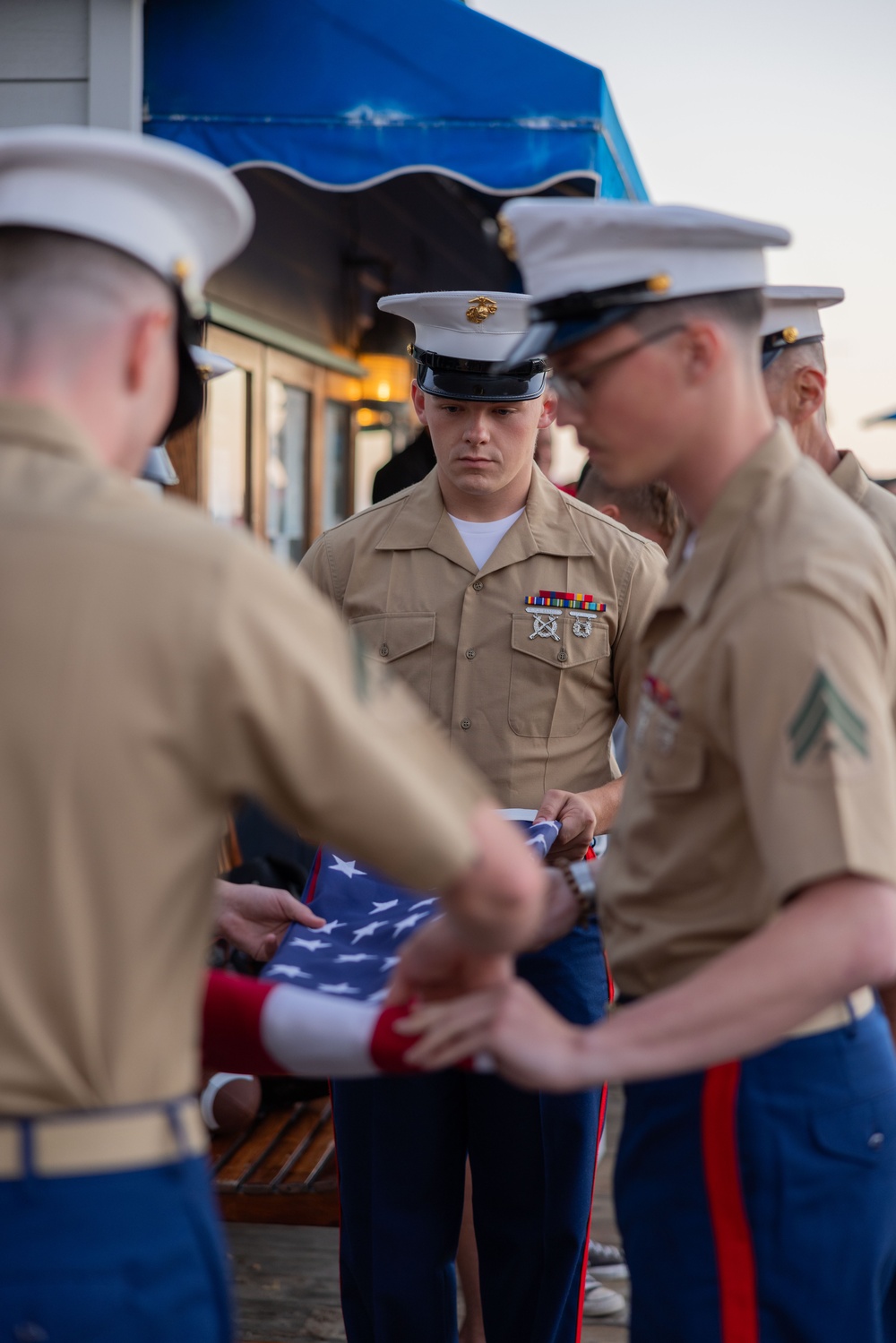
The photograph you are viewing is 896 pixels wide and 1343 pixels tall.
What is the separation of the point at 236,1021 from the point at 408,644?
1.29 metres

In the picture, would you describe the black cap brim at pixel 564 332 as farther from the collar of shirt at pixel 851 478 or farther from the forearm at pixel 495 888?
the collar of shirt at pixel 851 478

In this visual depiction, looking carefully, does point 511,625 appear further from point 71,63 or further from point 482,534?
point 71,63

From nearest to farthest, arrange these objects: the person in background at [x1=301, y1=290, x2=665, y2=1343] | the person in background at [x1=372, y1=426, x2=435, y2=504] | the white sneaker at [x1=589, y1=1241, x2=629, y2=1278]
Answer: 1. the person in background at [x1=301, y1=290, x2=665, y2=1343]
2. the white sneaker at [x1=589, y1=1241, x2=629, y2=1278]
3. the person in background at [x1=372, y1=426, x2=435, y2=504]

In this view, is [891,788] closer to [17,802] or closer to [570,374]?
[570,374]

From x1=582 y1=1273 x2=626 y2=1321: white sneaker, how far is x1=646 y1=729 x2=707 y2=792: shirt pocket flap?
233 cm

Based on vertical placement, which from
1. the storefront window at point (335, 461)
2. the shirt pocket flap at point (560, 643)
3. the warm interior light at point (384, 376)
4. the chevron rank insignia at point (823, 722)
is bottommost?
the storefront window at point (335, 461)

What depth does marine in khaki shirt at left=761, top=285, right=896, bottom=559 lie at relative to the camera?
2.54 meters

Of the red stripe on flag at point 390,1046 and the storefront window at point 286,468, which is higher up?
the red stripe on flag at point 390,1046

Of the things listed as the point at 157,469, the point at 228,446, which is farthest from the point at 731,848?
the point at 228,446

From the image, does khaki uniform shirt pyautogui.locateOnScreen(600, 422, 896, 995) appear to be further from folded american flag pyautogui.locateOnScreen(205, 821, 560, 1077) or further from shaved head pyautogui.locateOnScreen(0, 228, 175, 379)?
shaved head pyautogui.locateOnScreen(0, 228, 175, 379)

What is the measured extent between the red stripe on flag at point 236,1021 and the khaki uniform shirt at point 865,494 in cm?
178

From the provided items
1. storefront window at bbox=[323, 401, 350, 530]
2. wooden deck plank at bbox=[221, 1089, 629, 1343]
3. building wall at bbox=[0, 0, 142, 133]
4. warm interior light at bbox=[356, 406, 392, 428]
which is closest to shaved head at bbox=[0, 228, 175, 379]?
wooden deck plank at bbox=[221, 1089, 629, 1343]

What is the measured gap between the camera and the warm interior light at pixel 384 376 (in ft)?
28.7

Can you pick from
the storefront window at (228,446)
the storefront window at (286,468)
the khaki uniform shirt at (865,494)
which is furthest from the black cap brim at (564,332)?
the storefront window at (286,468)
